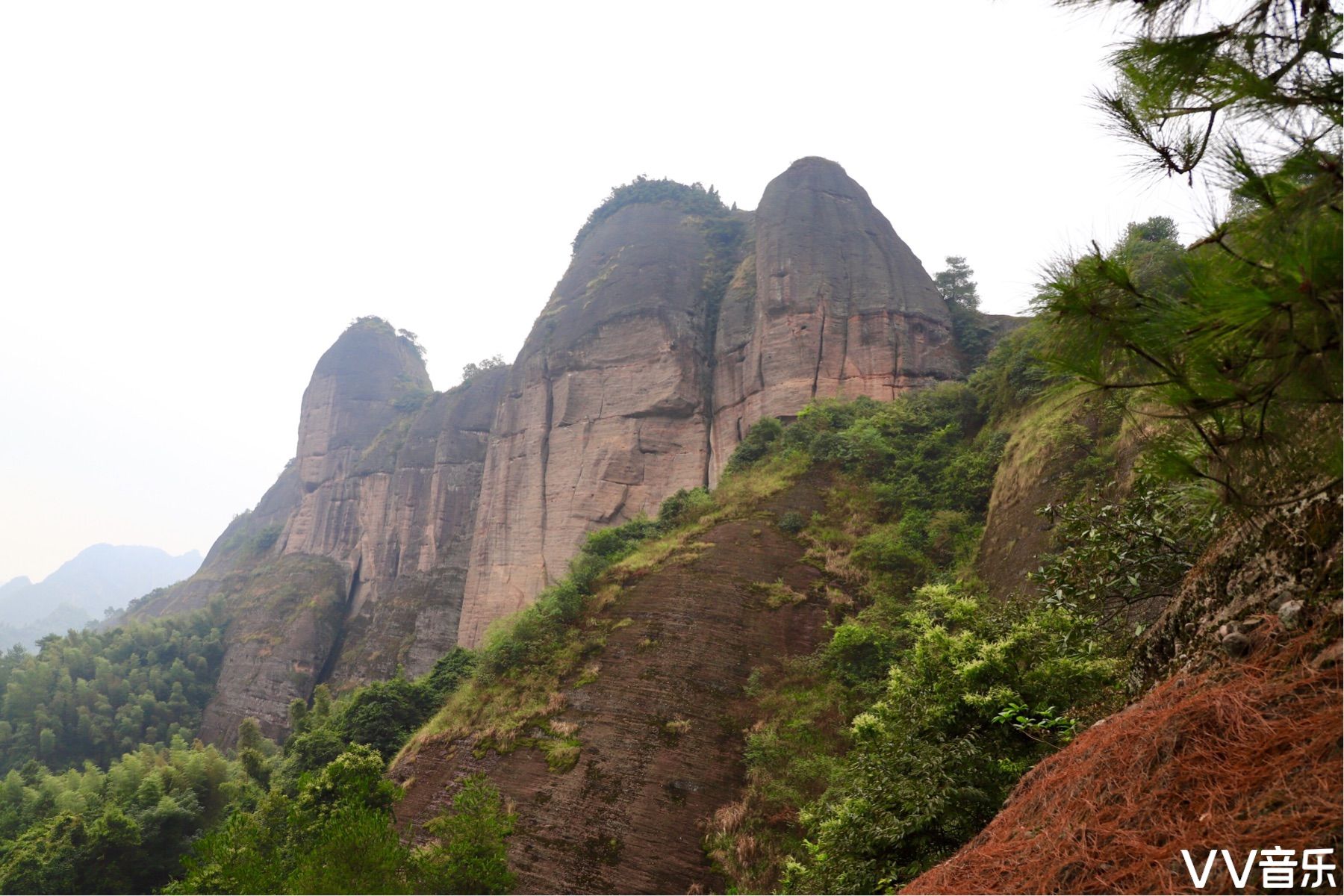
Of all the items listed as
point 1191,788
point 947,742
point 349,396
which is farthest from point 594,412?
point 1191,788

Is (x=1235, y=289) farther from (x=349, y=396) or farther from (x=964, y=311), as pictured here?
(x=349, y=396)

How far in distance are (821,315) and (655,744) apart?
68.7ft

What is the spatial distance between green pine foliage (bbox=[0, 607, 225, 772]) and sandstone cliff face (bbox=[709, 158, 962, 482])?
3103cm

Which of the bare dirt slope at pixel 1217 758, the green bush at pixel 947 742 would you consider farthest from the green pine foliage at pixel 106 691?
the bare dirt slope at pixel 1217 758

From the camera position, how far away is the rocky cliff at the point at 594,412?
2934 cm

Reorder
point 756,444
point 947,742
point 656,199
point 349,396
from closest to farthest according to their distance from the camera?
point 947,742 → point 756,444 → point 656,199 → point 349,396

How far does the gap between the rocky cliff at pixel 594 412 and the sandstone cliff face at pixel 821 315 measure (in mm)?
93

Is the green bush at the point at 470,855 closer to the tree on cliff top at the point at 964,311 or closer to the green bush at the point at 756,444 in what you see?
the green bush at the point at 756,444

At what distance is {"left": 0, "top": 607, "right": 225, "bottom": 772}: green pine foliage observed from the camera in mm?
31828

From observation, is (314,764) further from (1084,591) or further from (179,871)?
(1084,591)

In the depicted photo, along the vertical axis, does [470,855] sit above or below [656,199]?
below

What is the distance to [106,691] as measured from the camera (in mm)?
35344

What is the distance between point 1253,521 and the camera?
380cm

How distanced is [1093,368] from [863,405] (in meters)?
22.2
